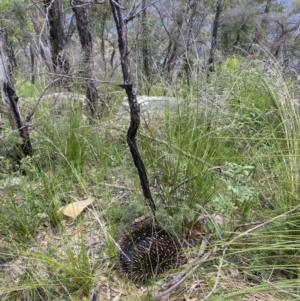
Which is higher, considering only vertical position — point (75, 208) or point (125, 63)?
point (125, 63)

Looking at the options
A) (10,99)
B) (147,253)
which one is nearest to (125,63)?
(147,253)

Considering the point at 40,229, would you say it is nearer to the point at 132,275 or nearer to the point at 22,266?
the point at 22,266

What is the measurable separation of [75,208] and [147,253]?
0.51m

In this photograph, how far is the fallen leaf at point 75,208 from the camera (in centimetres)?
149

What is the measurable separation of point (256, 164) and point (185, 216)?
0.50 metres

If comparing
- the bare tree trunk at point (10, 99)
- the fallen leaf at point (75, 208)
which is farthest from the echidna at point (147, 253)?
the bare tree trunk at point (10, 99)

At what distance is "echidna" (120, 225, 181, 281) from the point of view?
1.16 metres

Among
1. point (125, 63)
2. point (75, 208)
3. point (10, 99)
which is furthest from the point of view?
point (10, 99)

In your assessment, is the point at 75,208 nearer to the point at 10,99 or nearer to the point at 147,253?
the point at 147,253

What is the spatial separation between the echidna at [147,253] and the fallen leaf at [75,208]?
1.10ft

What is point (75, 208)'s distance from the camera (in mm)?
1517

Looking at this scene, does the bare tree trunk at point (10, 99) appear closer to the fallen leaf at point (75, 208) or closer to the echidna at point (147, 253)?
the fallen leaf at point (75, 208)

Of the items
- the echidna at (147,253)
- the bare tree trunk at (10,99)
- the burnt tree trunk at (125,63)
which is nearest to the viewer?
the burnt tree trunk at (125,63)

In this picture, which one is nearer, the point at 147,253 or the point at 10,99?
the point at 147,253
